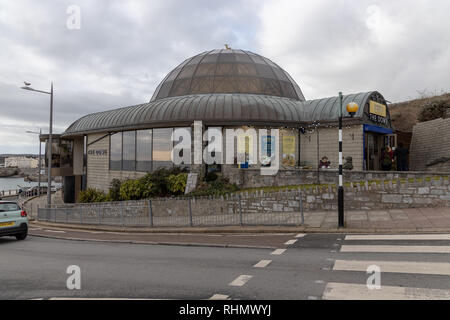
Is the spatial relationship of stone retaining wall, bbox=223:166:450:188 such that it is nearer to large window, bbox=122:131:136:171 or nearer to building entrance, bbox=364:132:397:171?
building entrance, bbox=364:132:397:171

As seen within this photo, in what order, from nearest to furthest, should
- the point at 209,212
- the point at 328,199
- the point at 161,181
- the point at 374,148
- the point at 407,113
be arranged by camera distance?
the point at 328,199, the point at 209,212, the point at 161,181, the point at 374,148, the point at 407,113

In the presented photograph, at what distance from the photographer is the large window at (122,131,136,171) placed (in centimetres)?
2548

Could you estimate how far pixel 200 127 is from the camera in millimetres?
21484

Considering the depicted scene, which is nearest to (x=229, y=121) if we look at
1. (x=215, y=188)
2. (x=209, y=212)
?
(x=215, y=188)

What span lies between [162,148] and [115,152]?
18.2ft

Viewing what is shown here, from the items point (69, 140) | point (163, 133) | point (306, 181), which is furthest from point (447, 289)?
point (69, 140)

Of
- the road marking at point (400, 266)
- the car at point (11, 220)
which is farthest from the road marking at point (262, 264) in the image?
the car at point (11, 220)

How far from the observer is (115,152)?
1061 inches

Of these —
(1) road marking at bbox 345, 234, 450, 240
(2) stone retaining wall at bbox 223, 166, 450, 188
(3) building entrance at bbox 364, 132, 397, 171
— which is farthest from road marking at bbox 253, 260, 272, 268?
(3) building entrance at bbox 364, 132, 397, 171

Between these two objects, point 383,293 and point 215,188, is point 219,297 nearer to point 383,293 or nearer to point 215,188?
point 383,293

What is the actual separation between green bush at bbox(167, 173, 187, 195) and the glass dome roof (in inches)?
364

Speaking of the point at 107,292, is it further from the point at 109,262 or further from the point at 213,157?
the point at 213,157

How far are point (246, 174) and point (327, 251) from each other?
40.0ft

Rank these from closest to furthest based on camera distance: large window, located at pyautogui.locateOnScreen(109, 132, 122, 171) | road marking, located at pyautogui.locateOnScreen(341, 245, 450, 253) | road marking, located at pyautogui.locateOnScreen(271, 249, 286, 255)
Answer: road marking, located at pyautogui.locateOnScreen(341, 245, 450, 253), road marking, located at pyautogui.locateOnScreen(271, 249, 286, 255), large window, located at pyautogui.locateOnScreen(109, 132, 122, 171)
